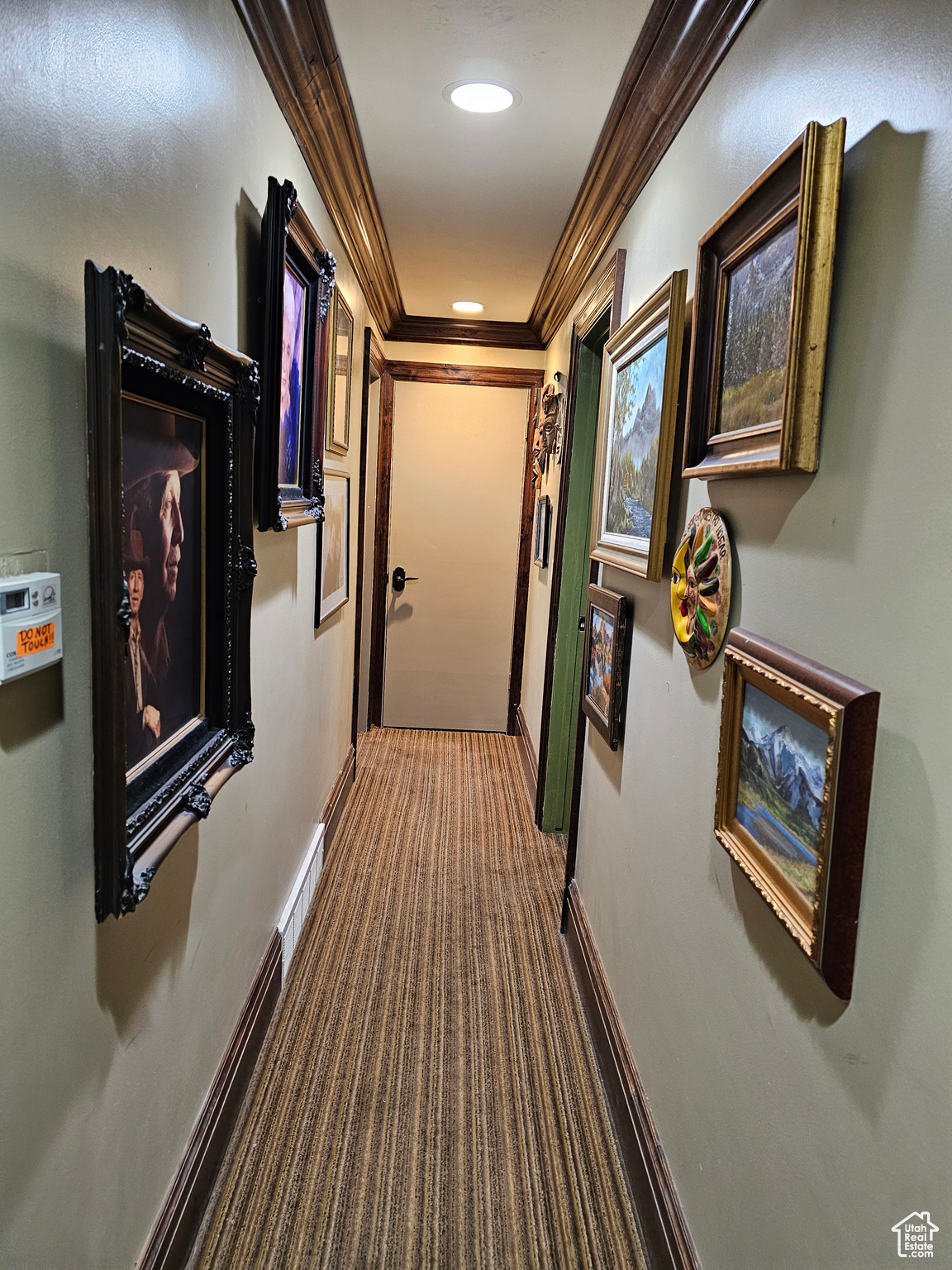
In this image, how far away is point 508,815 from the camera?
3676mm

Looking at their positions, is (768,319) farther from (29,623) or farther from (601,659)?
(601,659)

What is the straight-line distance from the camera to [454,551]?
15.6ft

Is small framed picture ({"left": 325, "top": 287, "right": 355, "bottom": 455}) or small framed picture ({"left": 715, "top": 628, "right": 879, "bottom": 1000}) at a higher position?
small framed picture ({"left": 325, "top": 287, "right": 355, "bottom": 455})

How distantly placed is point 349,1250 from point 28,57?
187 centimetres

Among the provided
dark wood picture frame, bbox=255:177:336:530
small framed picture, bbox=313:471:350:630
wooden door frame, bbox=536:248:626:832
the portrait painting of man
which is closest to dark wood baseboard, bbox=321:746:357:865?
small framed picture, bbox=313:471:350:630

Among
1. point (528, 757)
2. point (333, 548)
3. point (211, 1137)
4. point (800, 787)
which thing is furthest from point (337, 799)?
point (800, 787)

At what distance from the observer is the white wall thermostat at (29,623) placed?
743 mm

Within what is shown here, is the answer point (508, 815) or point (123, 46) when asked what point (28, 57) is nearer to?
point (123, 46)

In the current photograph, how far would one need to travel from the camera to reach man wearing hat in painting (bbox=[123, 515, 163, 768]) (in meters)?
1.06

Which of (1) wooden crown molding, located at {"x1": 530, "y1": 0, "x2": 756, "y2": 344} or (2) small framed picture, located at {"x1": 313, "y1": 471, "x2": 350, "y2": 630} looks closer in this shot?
(1) wooden crown molding, located at {"x1": 530, "y1": 0, "x2": 756, "y2": 344}

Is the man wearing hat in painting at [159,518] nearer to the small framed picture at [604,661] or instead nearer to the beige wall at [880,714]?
the beige wall at [880,714]

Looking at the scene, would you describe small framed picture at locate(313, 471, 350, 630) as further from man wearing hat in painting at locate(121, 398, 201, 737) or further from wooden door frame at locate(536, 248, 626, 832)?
man wearing hat in painting at locate(121, 398, 201, 737)

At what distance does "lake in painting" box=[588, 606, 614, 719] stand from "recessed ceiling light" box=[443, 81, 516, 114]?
52.5 inches

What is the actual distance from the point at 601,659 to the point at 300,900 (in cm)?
119
